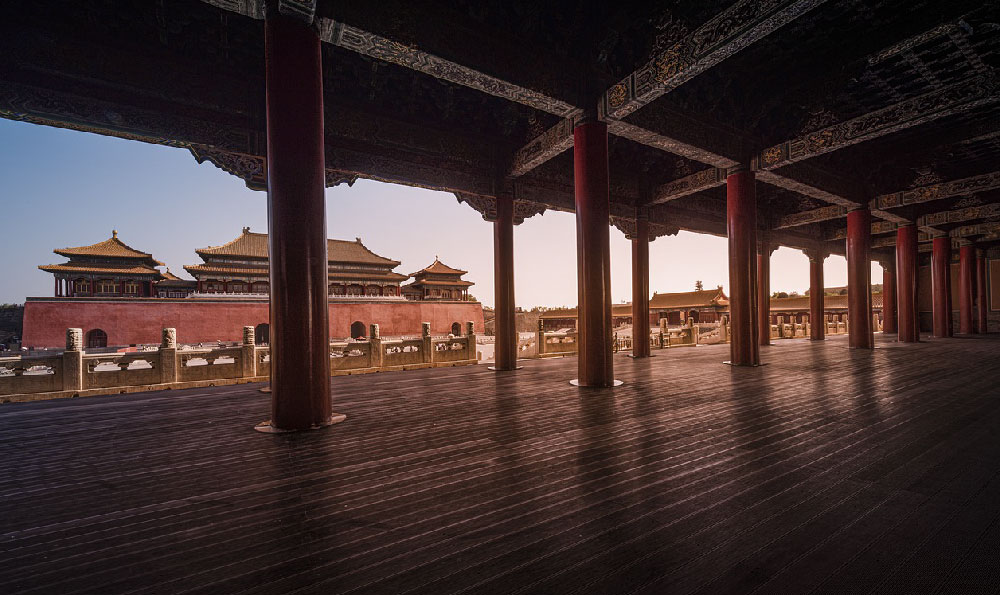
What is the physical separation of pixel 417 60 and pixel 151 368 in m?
6.96

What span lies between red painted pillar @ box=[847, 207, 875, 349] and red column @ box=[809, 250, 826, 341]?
180 inches

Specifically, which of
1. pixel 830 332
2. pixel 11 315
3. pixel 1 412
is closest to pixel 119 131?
pixel 1 412

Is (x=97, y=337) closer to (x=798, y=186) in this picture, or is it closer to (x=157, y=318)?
(x=157, y=318)

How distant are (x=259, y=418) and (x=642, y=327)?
29.4 ft

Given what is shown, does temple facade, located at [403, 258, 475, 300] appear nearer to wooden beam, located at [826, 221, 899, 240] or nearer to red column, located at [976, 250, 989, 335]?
wooden beam, located at [826, 221, 899, 240]

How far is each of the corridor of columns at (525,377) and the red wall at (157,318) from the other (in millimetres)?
18858

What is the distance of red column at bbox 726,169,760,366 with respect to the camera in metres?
8.06

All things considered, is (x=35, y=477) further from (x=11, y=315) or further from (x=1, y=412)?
(x=11, y=315)

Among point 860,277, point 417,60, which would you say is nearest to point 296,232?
point 417,60

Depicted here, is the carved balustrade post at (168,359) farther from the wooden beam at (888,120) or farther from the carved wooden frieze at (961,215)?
the carved wooden frieze at (961,215)

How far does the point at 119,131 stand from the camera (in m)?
5.23

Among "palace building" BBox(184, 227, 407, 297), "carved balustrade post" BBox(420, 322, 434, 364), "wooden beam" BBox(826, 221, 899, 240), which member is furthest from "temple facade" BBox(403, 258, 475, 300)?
"wooden beam" BBox(826, 221, 899, 240)

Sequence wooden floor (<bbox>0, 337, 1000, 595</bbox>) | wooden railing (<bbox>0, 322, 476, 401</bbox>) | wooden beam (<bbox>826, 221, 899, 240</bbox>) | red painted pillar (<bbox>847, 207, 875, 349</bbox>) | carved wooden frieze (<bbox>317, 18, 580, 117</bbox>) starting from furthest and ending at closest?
wooden beam (<bbox>826, 221, 899, 240</bbox>), red painted pillar (<bbox>847, 207, 875, 349</bbox>), wooden railing (<bbox>0, 322, 476, 401</bbox>), carved wooden frieze (<bbox>317, 18, 580, 117</bbox>), wooden floor (<bbox>0, 337, 1000, 595</bbox>)

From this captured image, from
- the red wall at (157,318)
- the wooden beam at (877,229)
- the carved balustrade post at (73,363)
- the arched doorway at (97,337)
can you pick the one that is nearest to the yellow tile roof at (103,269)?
the red wall at (157,318)
